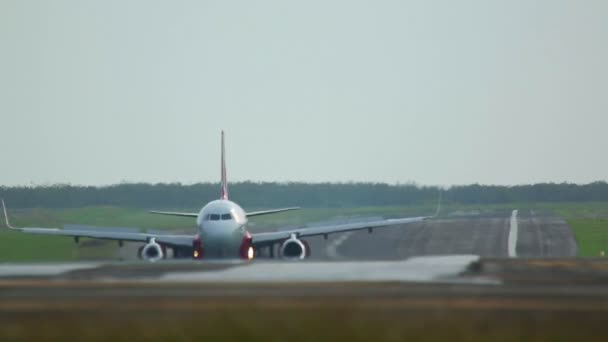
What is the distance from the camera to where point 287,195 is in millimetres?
114875

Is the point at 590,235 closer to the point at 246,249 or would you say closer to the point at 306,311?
the point at 246,249

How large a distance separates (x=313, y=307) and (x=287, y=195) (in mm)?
89408

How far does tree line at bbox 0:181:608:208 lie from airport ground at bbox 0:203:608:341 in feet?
201

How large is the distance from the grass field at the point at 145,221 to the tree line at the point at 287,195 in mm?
1294

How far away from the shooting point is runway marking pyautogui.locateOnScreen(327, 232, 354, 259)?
2625 inches

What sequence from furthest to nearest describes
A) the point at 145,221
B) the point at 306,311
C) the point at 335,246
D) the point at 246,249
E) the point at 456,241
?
the point at 145,221 < the point at 456,241 < the point at 335,246 < the point at 246,249 < the point at 306,311

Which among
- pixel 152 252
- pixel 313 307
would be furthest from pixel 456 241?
pixel 313 307

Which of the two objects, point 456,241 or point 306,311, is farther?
point 456,241

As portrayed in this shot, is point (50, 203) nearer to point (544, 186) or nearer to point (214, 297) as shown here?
point (544, 186)

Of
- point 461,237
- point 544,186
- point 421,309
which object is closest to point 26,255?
point 461,237

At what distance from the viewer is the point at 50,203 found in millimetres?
103250

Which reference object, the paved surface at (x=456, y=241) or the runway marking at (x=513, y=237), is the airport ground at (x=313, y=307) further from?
the paved surface at (x=456, y=241)

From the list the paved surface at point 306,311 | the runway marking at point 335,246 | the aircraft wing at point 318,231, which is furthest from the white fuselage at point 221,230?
the paved surface at point 306,311

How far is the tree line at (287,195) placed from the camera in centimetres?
10206
